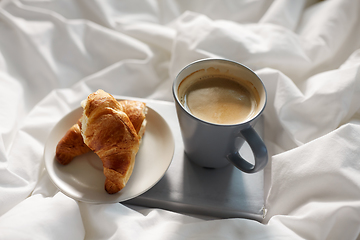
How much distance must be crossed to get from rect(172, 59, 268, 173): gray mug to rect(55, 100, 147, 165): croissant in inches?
4.8

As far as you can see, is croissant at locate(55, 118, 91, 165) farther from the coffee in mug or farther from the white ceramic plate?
the coffee in mug

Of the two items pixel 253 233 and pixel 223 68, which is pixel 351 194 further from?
pixel 223 68

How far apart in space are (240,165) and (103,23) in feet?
2.82

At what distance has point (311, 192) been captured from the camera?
700 millimetres

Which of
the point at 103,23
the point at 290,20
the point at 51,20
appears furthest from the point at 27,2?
the point at 290,20

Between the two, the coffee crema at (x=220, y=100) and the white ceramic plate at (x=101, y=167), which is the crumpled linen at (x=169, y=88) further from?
the coffee crema at (x=220, y=100)

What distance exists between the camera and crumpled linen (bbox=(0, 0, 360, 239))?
2.17ft

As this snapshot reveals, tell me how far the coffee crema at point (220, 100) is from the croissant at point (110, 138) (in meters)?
0.17

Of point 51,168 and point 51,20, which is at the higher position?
point 51,20

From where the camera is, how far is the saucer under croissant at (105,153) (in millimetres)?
690

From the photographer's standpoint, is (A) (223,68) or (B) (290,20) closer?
(A) (223,68)

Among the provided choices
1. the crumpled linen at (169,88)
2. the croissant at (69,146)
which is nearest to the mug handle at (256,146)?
the crumpled linen at (169,88)

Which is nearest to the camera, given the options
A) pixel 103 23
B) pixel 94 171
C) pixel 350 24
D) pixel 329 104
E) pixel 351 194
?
pixel 351 194

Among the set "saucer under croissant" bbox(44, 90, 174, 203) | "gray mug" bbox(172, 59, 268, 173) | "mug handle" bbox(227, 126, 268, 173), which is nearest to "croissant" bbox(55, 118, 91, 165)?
"saucer under croissant" bbox(44, 90, 174, 203)
